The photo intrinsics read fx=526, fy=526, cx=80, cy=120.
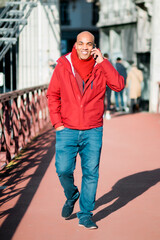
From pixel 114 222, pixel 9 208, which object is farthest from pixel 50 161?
pixel 114 222

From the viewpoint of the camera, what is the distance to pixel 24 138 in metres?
9.45

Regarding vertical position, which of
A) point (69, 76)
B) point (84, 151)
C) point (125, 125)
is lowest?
point (125, 125)

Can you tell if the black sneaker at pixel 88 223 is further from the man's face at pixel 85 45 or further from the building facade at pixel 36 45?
the building facade at pixel 36 45

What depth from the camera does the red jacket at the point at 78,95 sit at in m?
4.64

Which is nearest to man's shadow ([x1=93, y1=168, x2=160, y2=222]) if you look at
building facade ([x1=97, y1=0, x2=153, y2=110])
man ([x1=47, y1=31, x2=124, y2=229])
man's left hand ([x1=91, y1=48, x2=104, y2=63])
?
man ([x1=47, y1=31, x2=124, y2=229])

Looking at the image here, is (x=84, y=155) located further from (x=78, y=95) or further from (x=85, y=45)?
(x=85, y=45)

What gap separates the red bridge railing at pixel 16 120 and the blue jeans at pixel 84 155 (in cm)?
258

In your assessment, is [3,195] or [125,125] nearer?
[3,195]

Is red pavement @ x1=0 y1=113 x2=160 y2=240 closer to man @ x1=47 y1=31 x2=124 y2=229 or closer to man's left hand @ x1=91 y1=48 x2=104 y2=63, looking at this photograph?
man @ x1=47 y1=31 x2=124 y2=229

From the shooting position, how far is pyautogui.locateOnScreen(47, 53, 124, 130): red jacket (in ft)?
15.2

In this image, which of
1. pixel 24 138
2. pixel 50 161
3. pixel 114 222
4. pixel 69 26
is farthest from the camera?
pixel 69 26

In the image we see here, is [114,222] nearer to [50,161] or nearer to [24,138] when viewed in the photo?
[50,161]

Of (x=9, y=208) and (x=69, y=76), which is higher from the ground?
(x=69, y=76)

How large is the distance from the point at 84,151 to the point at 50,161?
137 inches
